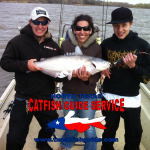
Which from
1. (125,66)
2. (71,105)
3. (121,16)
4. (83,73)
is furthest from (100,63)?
(71,105)

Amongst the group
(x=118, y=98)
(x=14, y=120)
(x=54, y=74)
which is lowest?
(x=14, y=120)

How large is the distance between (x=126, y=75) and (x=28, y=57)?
148 cm

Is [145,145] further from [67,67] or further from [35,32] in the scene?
[35,32]

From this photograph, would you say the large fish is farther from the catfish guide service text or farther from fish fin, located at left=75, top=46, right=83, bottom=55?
the catfish guide service text

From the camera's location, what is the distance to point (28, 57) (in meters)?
2.33

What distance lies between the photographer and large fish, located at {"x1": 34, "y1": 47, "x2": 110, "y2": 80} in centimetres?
229

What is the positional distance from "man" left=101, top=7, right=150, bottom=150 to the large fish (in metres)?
0.21

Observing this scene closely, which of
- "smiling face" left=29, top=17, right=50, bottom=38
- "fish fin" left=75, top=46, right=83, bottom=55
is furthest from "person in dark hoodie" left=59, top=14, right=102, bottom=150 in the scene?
"smiling face" left=29, top=17, right=50, bottom=38

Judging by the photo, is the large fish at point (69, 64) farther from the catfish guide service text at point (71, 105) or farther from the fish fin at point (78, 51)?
the catfish guide service text at point (71, 105)

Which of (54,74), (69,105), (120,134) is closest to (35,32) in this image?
(54,74)

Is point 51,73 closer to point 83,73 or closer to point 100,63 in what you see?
point 83,73

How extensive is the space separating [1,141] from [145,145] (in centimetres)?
265

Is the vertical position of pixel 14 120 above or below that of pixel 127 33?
below

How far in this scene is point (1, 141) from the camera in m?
2.71
